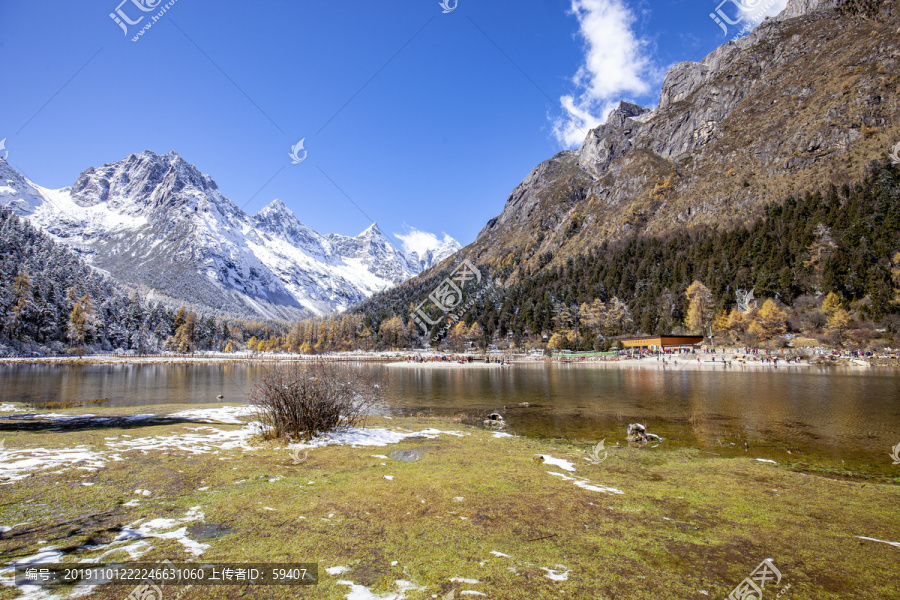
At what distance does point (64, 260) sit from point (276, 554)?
562ft

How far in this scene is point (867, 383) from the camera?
29984 millimetres

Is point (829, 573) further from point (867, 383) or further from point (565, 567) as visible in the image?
point (867, 383)

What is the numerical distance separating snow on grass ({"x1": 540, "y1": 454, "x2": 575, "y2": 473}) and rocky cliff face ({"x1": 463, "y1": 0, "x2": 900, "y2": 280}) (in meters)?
127

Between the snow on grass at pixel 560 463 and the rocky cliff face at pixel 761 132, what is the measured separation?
416ft

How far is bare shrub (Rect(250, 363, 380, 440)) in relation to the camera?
11.5m

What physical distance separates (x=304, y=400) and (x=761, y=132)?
160m

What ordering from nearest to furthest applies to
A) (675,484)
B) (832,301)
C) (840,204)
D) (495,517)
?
(495,517), (675,484), (832,301), (840,204)

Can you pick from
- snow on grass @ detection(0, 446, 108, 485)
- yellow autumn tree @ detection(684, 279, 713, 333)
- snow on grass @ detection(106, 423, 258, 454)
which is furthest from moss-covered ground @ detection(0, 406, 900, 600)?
yellow autumn tree @ detection(684, 279, 713, 333)

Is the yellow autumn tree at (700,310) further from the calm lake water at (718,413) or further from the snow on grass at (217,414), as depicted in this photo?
the snow on grass at (217,414)

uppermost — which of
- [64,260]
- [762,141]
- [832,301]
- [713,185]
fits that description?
[762,141]

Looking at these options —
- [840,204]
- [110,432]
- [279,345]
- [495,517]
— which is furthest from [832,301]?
[279,345]

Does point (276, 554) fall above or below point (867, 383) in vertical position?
above

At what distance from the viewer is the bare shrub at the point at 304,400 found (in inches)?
455

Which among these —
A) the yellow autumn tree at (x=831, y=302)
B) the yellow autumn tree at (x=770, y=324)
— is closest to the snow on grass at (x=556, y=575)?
the yellow autumn tree at (x=770, y=324)
